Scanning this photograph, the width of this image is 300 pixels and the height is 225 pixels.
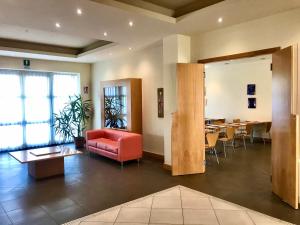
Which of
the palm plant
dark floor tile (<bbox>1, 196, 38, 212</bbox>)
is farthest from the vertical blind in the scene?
dark floor tile (<bbox>1, 196, 38, 212</bbox>)

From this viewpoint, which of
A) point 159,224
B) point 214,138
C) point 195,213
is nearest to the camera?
point 159,224

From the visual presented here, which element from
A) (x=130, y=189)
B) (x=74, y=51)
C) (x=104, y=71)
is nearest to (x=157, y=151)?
(x=130, y=189)

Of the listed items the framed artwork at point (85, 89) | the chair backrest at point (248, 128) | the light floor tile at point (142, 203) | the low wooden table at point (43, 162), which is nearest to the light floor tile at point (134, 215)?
the light floor tile at point (142, 203)

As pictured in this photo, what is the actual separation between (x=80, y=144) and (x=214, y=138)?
457 cm

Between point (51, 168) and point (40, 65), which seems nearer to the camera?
point (51, 168)

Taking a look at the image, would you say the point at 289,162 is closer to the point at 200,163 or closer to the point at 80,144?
the point at 200,163

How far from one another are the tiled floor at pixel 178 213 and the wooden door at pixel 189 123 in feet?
4.09

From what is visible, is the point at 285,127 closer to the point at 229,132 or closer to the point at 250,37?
the point at 250,37

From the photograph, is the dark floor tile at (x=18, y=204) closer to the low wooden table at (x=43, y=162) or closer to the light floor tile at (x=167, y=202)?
the low wooden table at (x=43, y=162)

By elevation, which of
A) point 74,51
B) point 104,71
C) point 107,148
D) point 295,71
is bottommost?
point 107,148

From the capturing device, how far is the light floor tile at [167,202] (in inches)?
147

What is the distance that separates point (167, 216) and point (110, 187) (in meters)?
1.52

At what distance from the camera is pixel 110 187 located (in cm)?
459

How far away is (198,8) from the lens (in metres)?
4.26
